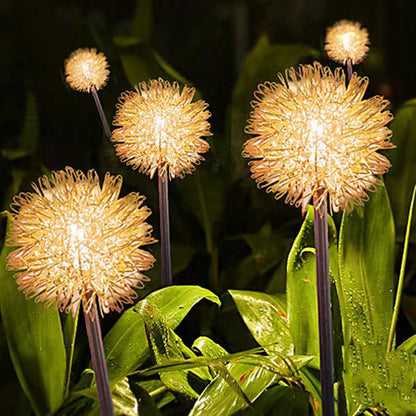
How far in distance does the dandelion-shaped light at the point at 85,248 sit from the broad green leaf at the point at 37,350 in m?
0.06

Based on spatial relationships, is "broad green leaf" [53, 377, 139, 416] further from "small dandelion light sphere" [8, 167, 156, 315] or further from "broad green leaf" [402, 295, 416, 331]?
"broad green leaf" [402, 295, 416, 331]

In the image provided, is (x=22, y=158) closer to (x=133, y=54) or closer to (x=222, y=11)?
(x=133, y=54)

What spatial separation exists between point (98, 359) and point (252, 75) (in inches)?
13.0

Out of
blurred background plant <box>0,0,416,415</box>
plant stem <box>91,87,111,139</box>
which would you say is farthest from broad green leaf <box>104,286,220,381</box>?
plant stem <box>91,87,111,139</box>

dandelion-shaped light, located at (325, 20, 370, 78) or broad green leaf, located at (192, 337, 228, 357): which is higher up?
dandelion-shaped light, located at (325, 20, 370, 78)

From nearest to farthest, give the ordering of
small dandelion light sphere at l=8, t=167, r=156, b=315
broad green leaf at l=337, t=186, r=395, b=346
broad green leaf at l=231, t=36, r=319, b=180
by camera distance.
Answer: small dandelion light sphere at l=8, t=167, r=156, b=315
broad green leaf at l=337, t=186, r=395, b=346
broad green leaf at l=231, t=36, r=319, b=180

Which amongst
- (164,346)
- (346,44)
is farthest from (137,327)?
(346,44)

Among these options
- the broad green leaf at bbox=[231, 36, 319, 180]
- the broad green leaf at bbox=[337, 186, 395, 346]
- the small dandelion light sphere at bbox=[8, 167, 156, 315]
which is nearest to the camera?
the small dandelion light sphere at bbox=[8, 167, 156, 315]

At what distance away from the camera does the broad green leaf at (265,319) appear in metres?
0.34

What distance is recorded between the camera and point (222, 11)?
0.61 m

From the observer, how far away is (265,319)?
0.35m

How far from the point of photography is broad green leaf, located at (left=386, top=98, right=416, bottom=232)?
425 mm

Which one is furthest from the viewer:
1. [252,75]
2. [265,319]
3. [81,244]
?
[252,75]

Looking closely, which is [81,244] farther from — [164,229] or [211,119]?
[211,119]
